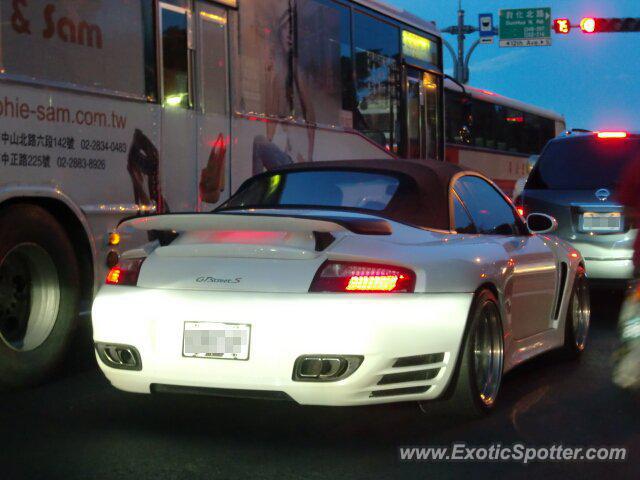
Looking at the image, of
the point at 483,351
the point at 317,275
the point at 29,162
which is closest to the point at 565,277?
the point at 483,351

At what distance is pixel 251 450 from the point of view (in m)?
5.11

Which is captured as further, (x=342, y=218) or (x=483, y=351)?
(x=483, y=351)

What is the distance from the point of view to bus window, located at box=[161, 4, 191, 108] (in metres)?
8.17

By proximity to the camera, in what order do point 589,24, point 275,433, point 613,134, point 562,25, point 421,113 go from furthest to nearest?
point 562,25
point 589,24
point 421,113
point 613,134
point 275,433

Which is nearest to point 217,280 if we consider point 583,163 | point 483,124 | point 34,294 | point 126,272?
point 126,272

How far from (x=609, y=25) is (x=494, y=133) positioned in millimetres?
10711

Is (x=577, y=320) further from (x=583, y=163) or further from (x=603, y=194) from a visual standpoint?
(x=583, y=163)

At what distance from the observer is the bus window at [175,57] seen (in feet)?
26.8

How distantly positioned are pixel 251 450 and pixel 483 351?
1454 mm

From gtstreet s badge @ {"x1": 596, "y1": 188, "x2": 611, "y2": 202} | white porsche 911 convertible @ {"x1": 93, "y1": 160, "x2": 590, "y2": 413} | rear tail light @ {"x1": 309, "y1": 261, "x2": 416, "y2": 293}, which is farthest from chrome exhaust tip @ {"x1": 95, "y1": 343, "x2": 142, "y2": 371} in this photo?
gtstreet s badge @ {"x1": 596, "y1": 188, "x2": 611, "y2": 202}

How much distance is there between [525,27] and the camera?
3800 cm

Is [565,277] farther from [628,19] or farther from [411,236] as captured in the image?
[628,19]

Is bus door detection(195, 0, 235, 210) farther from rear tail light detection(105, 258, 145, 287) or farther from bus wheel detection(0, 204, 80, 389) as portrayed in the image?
rear tail light detection(105, 258, 145, 287)

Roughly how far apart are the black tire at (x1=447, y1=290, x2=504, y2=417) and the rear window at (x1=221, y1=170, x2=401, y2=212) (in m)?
0.79
